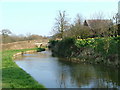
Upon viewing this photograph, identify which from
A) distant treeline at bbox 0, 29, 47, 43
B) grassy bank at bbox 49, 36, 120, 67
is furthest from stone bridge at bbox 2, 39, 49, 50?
grassy bank at bbox 49, 36, 120, 67

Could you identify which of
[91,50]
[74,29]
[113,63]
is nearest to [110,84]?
[113,63]

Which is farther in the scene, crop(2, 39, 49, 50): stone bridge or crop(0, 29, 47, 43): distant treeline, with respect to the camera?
crop(0, 29, 47, 43): distant treeline

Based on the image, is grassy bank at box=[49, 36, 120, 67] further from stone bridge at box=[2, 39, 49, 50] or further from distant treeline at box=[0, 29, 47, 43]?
distant treeline at box=[0, 29, 47, 43]

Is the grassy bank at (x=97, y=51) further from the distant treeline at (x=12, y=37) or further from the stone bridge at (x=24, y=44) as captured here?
the distant treeline at (x=12, y=37)

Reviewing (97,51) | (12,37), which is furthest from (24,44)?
(97,51)

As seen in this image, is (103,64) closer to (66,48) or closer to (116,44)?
(116,44)

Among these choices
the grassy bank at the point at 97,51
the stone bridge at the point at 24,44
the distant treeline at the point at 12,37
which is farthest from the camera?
the distant treeline at the point at 12,37

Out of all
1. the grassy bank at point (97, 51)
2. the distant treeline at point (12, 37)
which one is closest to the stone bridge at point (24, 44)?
the distant treeline at point (12, 37)

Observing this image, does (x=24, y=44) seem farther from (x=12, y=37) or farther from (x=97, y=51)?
(x=97, y=51)

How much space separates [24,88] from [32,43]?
35.3m

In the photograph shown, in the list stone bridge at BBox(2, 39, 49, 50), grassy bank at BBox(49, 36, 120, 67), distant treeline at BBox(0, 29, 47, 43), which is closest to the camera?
grassy bank at BBox(49, 36, 120, 67)

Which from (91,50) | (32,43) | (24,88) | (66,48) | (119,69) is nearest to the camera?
(24,88)

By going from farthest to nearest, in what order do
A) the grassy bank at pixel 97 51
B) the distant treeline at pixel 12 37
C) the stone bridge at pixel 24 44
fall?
the distant treeline at pixel 12 37 → the stone bridge at pixel 24 44 → the grassy bank at pixel 97 51

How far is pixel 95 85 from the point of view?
862cm
